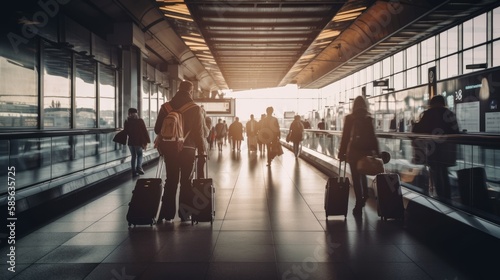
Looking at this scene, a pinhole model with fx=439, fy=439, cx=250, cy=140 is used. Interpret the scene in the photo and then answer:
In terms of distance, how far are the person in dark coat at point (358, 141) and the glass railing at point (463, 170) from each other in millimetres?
644

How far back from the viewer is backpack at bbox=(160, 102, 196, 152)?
539 cm

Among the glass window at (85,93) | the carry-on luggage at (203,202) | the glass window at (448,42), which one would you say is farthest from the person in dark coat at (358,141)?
the glass window at (448,42)

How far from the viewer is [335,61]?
26672 mm

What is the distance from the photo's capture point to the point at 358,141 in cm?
617

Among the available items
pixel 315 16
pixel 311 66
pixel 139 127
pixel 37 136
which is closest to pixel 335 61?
pixel 311 66

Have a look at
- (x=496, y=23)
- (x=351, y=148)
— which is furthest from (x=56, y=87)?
(x=496, y=23)

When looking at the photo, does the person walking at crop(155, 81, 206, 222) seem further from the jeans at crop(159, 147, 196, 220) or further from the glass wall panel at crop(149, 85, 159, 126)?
the glass wall panel at crop(149, 85, 159, 126)

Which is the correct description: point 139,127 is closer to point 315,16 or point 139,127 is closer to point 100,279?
point 315,16

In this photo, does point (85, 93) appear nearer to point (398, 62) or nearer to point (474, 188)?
point (474, 188)

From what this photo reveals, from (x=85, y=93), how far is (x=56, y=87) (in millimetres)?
2376

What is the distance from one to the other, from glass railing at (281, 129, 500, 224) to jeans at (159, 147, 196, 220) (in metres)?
3.16

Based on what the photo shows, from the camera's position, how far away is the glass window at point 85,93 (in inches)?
578

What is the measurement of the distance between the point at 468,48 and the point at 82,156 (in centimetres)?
1547

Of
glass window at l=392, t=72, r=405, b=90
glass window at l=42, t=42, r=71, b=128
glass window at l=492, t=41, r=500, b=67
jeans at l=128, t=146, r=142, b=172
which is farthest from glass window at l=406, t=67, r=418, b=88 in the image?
glass window at l=42, t=42, r=71, b=128
